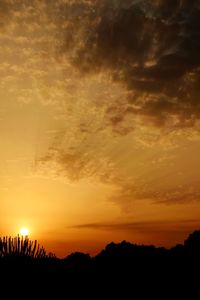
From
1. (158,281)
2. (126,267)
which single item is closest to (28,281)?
(126,267)

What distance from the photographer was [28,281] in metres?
9.80

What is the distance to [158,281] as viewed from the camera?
28.4 feet

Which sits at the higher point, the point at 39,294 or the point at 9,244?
the point at 9,244

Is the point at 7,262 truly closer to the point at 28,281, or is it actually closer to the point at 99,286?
the point at 28,281

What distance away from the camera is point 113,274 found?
9.16 metres

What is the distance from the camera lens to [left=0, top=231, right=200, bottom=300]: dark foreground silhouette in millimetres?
8516

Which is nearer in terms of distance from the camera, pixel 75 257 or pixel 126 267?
pixel 126 267

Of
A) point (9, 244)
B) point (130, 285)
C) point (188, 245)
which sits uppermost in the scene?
point (9, 244)

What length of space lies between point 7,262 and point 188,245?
507 centimetres

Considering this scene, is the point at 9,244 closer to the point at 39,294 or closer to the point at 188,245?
the point at 39,294

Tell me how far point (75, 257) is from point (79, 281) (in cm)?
158

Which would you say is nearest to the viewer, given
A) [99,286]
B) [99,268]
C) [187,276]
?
[187,276]

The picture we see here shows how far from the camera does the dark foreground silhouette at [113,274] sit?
27.9 ft

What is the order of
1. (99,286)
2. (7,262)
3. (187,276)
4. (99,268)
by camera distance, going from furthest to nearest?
(7,262)
(99,268)
(99,286)
(187,276)
